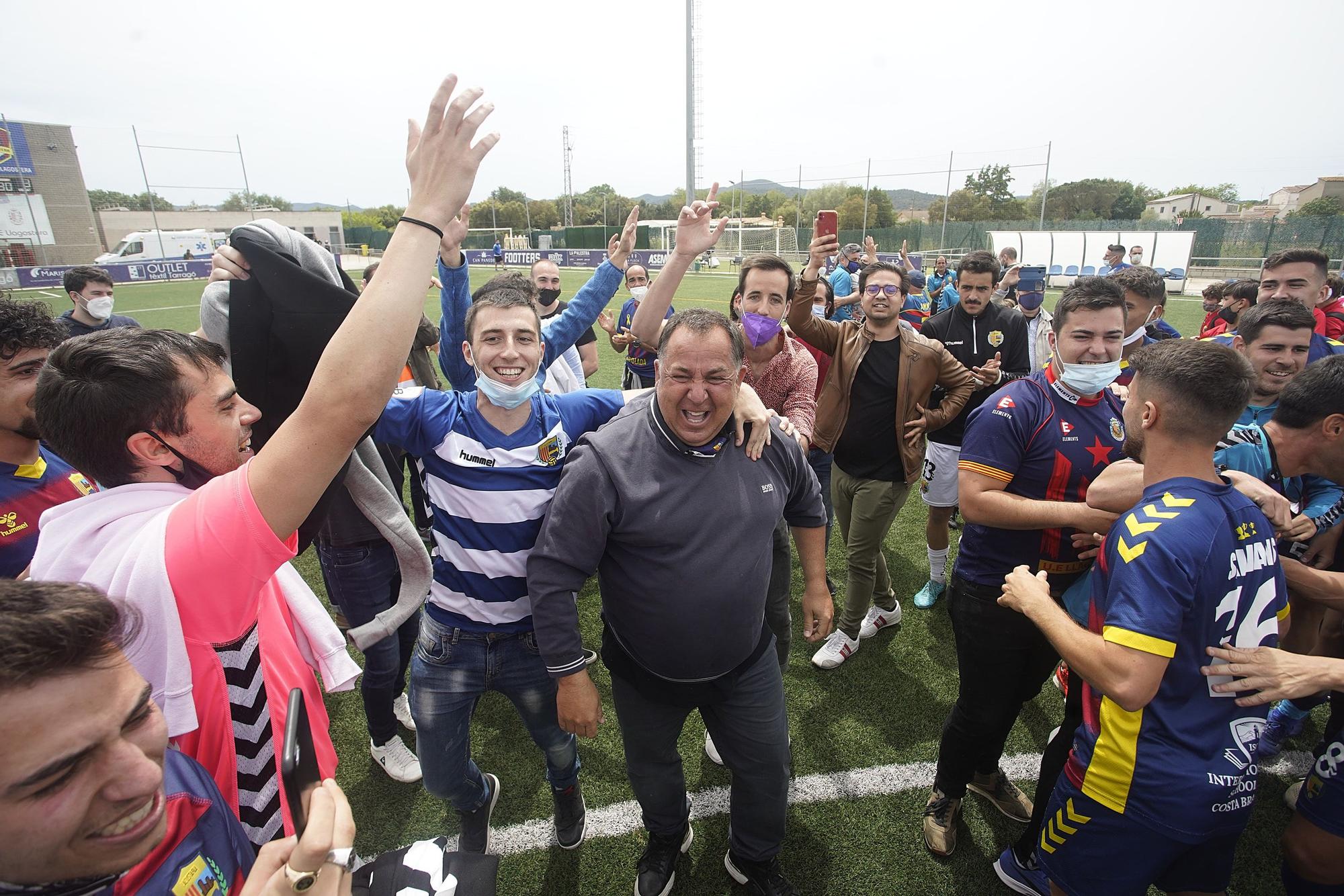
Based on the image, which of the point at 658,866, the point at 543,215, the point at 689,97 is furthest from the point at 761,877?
the point at 543,215

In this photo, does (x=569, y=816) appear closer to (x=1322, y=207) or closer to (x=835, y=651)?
(x=835, y=651)

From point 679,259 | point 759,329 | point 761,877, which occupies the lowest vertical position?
point 761,877

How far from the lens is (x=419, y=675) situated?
2500 millimetres

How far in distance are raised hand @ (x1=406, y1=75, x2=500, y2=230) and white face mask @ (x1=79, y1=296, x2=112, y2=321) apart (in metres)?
Answer: 7.94

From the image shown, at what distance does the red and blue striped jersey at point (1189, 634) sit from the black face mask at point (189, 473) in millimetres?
2414

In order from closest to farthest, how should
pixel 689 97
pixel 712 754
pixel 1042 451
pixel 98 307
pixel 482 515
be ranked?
pixel 482 515, pixel 1042 451, pixel 712 754, pixel 98 307, pixel 689 97

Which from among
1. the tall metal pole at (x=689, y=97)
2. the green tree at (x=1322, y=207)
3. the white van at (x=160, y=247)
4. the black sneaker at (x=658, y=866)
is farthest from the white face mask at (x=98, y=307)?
the green tree at (x=1322, y=207)

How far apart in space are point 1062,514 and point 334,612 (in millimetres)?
4971

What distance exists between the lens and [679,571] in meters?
2.22

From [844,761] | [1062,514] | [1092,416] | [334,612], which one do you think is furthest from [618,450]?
[334,612]

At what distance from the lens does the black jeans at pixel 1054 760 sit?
2555 millimetres

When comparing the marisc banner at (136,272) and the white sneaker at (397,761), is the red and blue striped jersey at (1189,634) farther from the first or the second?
the marisc banner at (136,272)

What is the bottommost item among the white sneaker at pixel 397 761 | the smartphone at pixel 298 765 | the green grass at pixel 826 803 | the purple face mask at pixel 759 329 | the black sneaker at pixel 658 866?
the green grass at pixel 826 803

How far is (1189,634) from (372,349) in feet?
7.56
